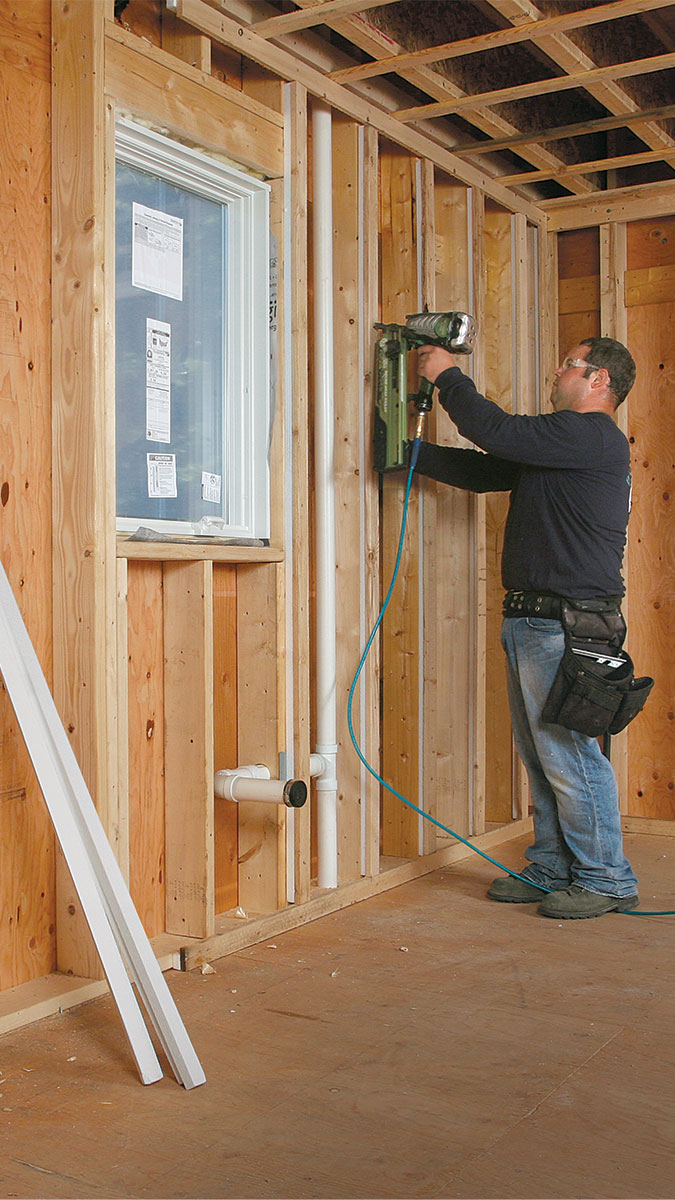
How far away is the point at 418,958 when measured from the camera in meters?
3.10

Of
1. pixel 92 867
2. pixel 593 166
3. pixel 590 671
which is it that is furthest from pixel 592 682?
pixel 593 166

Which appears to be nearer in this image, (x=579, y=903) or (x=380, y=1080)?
(x=380, y=1080)

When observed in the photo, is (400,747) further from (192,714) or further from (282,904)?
(192,714)

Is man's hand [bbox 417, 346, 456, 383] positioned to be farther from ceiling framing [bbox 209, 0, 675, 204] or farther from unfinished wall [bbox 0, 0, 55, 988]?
unfinished wall [bbox 0, 0, 55, 988]

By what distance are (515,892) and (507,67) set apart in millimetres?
2806

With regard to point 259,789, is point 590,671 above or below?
above

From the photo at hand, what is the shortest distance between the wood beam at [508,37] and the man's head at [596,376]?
0.90 metres

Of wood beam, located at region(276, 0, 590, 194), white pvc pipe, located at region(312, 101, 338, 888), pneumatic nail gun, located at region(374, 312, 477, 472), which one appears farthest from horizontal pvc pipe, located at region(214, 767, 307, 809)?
wood beam, located at region(276, 0, 590, 194)

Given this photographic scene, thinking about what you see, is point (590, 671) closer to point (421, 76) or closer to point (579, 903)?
point (579, 903)

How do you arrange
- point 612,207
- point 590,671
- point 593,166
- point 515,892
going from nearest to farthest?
point 590,671
point 515,892
point 593,166
point 612,207

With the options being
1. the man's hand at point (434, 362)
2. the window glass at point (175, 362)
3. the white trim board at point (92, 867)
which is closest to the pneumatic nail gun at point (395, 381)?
the man's hand at point (434, 362)

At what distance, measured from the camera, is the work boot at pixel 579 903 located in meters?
3.48

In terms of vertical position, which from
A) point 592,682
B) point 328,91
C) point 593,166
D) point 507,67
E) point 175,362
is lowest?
point 592,682

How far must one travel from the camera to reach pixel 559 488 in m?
3.58
